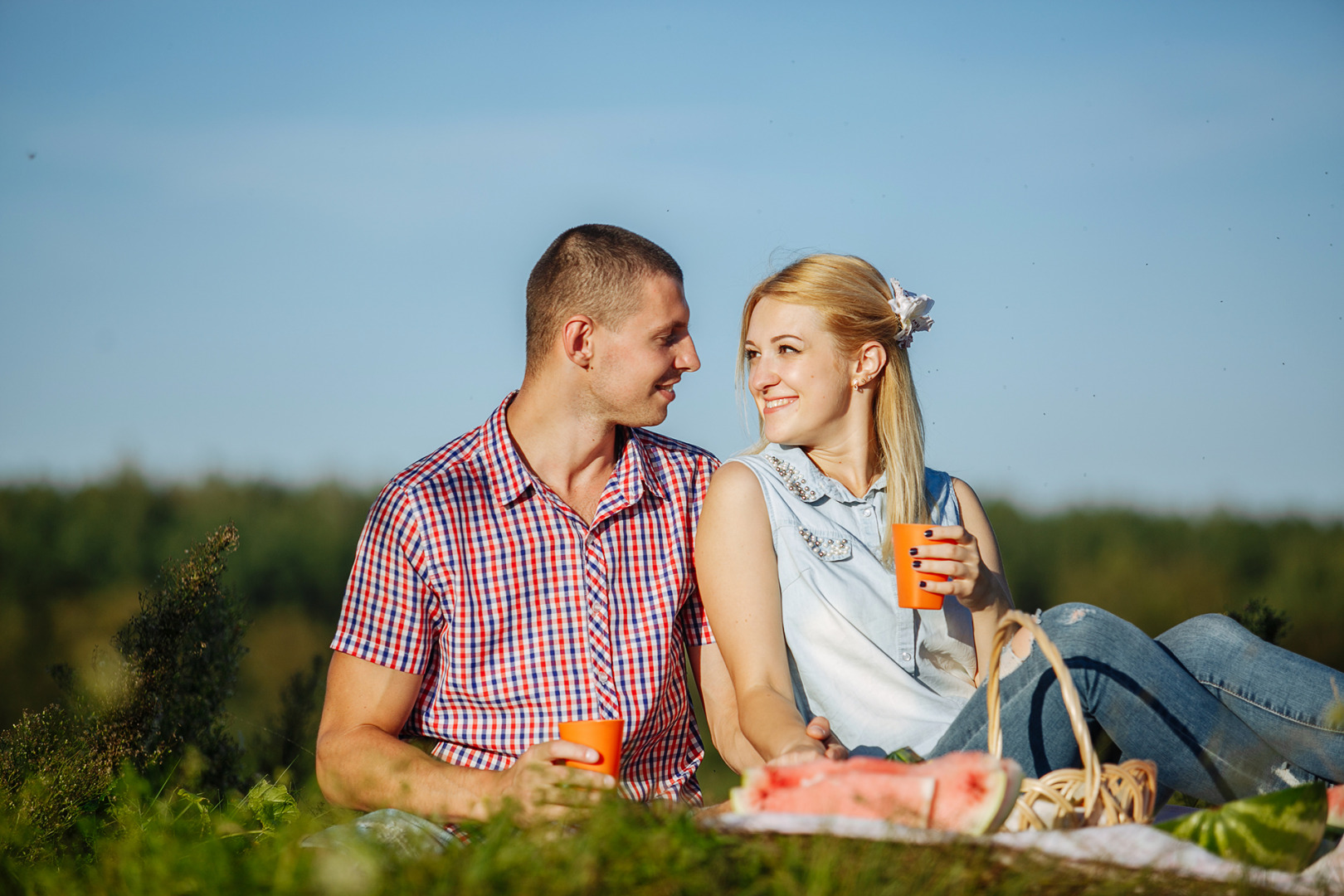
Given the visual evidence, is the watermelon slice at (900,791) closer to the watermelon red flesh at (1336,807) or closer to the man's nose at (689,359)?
the watermelon red flesh at (1336,807)

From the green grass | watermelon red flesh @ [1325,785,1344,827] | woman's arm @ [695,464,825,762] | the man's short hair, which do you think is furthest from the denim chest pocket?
the green grass

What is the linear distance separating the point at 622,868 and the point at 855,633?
1917 mm

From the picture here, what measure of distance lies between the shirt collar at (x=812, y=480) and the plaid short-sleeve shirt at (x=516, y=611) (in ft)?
1.70

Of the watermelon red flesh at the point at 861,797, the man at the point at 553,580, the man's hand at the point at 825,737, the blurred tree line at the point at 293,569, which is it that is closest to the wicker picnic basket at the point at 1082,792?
the watermelon red flesh at the point at 861,797

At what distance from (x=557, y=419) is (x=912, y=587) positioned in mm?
1451

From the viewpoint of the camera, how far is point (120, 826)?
3.46 m

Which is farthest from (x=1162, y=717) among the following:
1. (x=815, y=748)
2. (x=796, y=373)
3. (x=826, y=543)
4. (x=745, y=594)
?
(x=796, y=373)

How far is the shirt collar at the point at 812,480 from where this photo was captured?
3863 millimetres

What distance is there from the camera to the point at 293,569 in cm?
1139

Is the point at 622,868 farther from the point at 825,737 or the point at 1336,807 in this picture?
the point at 1336,807

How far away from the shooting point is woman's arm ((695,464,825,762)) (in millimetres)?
3311

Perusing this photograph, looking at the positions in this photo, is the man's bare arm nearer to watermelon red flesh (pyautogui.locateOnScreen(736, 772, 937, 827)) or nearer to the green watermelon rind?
watermelon red flesh (pyautogui.locateOnScreen(736, 772, 937, 827))

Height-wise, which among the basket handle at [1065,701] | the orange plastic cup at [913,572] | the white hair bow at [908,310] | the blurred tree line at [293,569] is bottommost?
the blurred tree line at [293,569]

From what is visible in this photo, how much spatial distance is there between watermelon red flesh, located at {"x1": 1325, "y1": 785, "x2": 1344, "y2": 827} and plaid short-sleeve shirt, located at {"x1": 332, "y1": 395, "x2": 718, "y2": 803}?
1.96m
